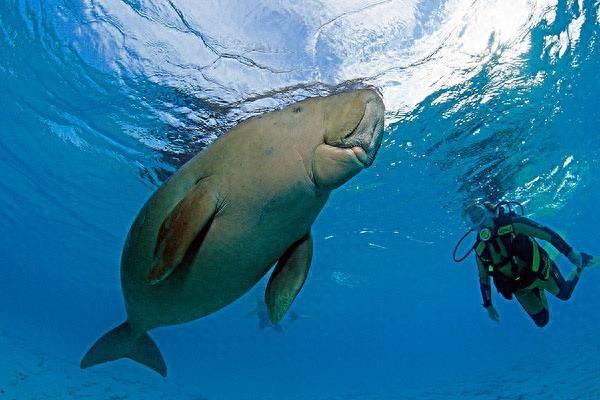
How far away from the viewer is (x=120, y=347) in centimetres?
458

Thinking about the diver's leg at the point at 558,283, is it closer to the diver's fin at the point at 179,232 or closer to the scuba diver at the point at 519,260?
the scuba diver at the point at 519,260

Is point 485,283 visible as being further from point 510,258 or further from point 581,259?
point 581,259

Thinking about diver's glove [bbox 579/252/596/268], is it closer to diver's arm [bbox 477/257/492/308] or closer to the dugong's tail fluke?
diver's arm [bbox 477/257/492/308]

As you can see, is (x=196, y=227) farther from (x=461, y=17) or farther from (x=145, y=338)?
(x=461, y=17)

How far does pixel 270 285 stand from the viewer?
2.97 meters

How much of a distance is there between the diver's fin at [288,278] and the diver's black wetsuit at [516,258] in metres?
5.71

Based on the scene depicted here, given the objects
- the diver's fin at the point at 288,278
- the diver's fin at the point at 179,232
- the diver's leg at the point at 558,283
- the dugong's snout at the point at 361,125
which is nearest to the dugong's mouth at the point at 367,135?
the dugong's snout at the point at 361,125

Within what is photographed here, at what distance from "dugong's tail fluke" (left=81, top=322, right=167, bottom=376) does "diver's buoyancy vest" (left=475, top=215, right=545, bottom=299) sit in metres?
5.76

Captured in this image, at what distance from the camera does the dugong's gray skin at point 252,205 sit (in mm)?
2217

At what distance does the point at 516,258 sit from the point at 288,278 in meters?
5.99

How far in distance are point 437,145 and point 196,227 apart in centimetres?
1154

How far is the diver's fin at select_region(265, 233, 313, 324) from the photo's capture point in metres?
2.84

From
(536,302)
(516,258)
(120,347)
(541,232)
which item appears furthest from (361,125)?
(536,302)

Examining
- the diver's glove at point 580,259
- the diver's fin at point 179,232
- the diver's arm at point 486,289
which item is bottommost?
the diver's fin at point 179,232
